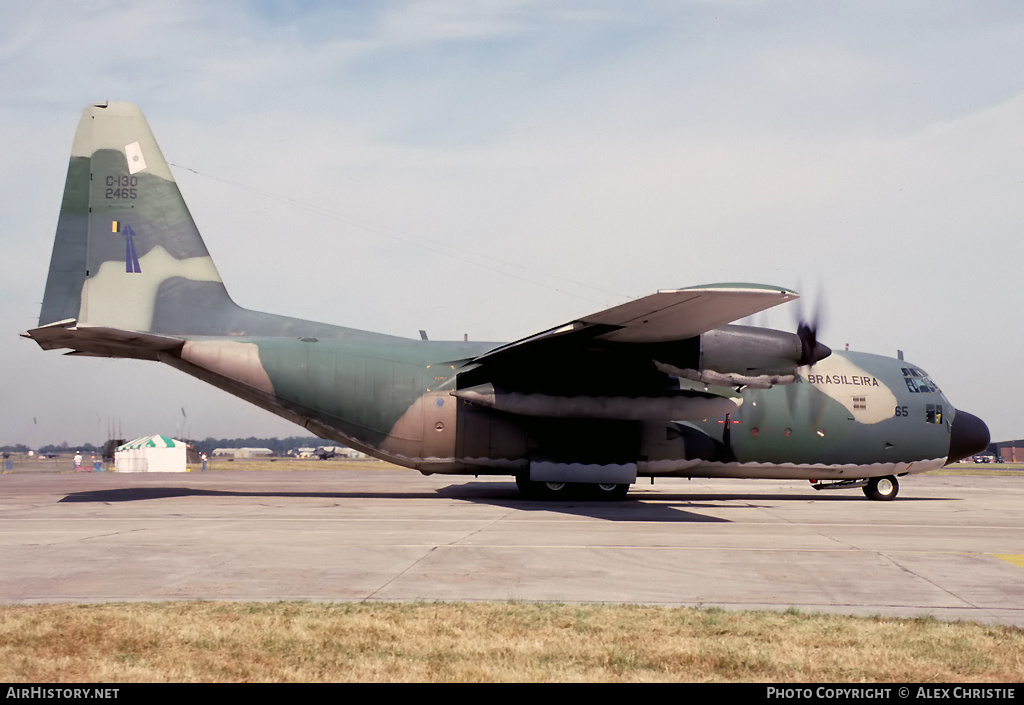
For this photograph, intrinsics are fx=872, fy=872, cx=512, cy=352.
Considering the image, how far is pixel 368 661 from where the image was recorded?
661 cm

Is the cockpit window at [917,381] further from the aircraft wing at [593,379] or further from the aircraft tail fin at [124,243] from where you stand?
the aircraft tail fin at [124,243]

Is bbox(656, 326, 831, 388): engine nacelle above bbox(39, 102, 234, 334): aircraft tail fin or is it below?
below

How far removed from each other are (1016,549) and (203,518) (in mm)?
14557

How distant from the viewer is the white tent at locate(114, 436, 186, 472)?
157ft

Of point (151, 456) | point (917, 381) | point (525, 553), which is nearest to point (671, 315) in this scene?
point (525, 553)

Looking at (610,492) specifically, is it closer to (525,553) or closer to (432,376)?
(432,376)

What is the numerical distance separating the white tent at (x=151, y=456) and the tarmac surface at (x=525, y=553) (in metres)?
27.0

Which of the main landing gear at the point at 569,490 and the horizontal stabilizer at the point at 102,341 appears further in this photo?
the main landing gear at the point at 569,490

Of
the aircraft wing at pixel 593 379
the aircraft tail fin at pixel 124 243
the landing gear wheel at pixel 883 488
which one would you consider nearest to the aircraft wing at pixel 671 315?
the aircraft wing at pixel 593 379

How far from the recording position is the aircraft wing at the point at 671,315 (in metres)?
15.9

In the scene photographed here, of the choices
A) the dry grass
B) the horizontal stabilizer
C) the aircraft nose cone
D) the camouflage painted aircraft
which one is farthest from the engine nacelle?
the horizontal stabilizer

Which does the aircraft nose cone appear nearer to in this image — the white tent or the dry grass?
the dry grass
